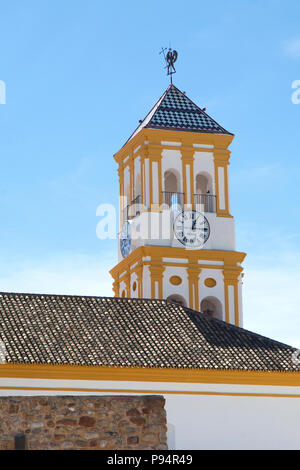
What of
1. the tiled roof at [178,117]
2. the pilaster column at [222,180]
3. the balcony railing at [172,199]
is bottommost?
the balcony railing at [172,199]

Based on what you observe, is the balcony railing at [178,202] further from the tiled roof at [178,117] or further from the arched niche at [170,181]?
the tiled roof at [178,117]

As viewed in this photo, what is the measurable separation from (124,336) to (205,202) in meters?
8.31

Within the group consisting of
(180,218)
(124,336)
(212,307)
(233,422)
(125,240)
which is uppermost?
(180,218)

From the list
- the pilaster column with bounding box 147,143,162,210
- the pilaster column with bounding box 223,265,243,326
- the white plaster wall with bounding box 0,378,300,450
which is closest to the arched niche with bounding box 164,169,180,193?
the pilaster column with bounding box 147,143,162,210

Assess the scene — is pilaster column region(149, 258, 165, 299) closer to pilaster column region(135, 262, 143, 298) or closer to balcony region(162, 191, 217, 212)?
pilaster column region(135, 262, 143, 298)

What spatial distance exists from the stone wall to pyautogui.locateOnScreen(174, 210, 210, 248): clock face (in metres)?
20.6

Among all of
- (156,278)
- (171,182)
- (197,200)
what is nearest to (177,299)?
(156,278)

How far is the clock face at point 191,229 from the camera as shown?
2939 cm

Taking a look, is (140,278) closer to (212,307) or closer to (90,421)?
(212,307)

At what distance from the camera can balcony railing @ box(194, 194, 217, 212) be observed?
2996 centimetres

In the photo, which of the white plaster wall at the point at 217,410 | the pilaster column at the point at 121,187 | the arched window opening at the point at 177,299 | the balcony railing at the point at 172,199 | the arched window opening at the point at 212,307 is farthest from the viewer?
the pilaster column at the point at 121,187

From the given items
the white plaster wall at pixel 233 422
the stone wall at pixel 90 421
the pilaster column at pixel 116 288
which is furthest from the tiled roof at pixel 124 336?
the stone wall at pixel 90 421

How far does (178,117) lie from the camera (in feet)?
101
